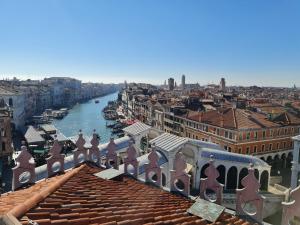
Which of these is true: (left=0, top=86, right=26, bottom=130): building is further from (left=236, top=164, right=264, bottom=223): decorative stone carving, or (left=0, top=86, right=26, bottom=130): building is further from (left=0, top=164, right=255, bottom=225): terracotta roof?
(left=236, top=164, right=264, bottom=223): decorative stone carving

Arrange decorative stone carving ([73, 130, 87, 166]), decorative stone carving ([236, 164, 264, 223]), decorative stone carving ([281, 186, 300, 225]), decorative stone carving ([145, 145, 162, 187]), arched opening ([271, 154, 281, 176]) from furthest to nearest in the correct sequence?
1. arched opening ([271, 154, 281, 176])
2. decorative stone carving ([73, 130, 87, 166])
3. decorative stone carving ([145, 145, 162, 187])
4. decorative stone carving ([236, 164, 264, 223])
5. decorative stone carving ([281, 186, 300, 225])

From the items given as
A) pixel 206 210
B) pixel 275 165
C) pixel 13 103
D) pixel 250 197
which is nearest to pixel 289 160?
pixel 275 165

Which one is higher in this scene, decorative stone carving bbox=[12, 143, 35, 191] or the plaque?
decorative stone carving bbox=[12, 143, 35, 191]

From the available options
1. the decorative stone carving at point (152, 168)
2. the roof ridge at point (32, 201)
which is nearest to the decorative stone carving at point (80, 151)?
the decorative stone carving at point (152, 168)

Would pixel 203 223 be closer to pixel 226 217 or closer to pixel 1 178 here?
pixel 226 217

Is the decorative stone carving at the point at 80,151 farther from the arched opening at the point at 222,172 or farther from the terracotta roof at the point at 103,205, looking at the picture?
the arched opening at the point at 222,172

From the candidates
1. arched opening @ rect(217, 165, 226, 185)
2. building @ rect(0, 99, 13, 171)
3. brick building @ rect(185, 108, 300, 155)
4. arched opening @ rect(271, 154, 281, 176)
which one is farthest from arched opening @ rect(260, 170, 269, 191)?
building @ rect(0, 99, 13, 171)
